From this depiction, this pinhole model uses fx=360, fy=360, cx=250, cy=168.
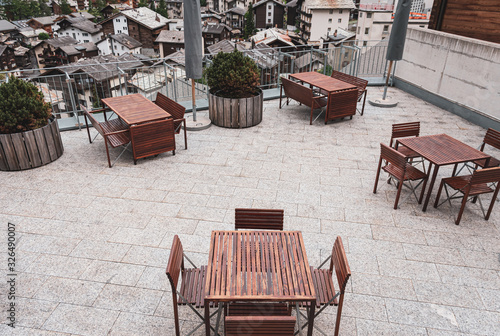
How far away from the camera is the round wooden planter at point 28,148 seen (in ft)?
21.0

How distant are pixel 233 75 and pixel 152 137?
8.16ft

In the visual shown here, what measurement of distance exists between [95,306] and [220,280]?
67.7 inches

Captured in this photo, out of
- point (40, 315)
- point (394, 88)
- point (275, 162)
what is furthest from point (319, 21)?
point (40, 315)

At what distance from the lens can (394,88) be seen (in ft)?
38.9

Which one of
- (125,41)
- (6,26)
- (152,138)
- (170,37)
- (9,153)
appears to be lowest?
(125,41)

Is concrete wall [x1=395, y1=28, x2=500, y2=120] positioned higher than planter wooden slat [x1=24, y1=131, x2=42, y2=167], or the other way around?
concrete wall [x1=395, y1=28, x2=500, y2=120]

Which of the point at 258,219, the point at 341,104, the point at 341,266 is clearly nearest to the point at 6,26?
the point at 341,104

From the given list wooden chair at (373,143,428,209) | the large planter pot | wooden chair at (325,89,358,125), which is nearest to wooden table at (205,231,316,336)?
wooden chair at (373,143,428,209)

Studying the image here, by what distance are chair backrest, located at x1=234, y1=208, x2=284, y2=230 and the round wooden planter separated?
4.66m

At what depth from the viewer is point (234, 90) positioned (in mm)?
8438

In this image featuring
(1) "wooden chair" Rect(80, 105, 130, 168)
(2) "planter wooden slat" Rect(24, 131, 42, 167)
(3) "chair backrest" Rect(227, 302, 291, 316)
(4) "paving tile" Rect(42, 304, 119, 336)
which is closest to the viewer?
(3) "chair backrest" Rect(227, 302, 291, 316)

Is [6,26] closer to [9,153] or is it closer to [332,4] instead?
[332,4]

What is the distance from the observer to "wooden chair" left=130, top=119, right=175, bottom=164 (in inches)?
263

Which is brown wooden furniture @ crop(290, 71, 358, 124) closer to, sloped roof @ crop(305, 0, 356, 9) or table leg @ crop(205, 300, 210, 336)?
table leg @ crop(205, 300, 210, 336)
